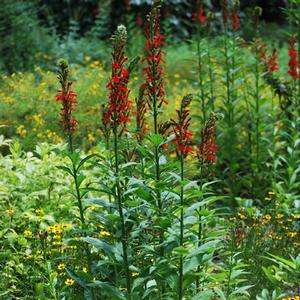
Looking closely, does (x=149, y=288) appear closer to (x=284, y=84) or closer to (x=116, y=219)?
(x=116, y=219)

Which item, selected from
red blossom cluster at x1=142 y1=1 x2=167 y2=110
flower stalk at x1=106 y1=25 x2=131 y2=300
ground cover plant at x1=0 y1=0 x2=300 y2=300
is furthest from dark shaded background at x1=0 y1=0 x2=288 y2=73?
flower stalk at x1=106 y1=25 x2=131 y2=300

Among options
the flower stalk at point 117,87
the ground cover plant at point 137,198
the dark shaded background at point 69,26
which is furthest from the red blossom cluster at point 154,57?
the dark shaded background at point 69,26

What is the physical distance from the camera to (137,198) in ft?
10.9

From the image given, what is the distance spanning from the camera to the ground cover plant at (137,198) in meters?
3.03

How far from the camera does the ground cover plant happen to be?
3027 millimetres

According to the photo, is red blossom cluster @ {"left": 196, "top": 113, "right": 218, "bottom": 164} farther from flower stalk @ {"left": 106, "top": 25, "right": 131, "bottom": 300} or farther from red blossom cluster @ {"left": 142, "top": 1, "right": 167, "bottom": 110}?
flower stalk @ {"left": 106, "top": 25, "right": 131, "bottom": 300}

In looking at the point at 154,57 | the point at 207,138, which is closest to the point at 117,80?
the point at 154,57

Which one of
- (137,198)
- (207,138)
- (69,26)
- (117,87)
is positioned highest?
(117,87)

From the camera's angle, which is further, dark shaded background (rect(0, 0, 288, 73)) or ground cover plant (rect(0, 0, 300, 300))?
dark shaded background (rect(0, 0, 288, 73))

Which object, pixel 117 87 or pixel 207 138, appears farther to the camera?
pixel 207 138

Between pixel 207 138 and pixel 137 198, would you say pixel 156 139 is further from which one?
pixel 137 198

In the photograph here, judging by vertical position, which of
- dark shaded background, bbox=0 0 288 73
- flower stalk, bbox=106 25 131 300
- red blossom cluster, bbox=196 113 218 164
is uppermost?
flower stalk, bbox=106 25 131 300

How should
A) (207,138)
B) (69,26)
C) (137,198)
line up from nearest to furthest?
(207,138), (137,198), (69,26)

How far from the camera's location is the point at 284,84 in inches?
245
